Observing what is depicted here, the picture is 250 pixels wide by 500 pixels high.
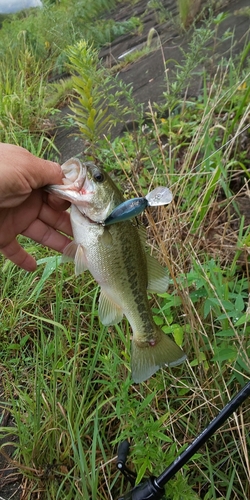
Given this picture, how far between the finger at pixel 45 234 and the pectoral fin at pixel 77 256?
1.44ft

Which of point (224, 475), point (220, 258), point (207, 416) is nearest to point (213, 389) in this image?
point (207, 416)

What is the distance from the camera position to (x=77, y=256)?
147 centimetres

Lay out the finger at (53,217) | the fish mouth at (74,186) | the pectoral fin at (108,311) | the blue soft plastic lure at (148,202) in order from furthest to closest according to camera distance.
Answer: the finger at (53,217) < the pectoral fin at (108,311) < the fish mouth at (74,186) < the blue soft plastic lure at (148,202)

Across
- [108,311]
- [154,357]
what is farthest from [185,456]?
[108,311]

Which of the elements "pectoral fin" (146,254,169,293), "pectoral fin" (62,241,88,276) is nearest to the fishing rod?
"pectoral fin" (146,254,169,293)

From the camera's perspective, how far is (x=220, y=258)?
210cm

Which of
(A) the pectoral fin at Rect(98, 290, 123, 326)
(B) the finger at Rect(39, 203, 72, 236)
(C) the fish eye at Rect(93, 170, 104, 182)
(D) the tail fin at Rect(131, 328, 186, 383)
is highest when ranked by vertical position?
(C) the fish eye at Rect(93, 170, 104, 182)

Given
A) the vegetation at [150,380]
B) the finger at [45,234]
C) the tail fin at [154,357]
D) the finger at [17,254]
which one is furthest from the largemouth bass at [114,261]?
the finger at [17,254]

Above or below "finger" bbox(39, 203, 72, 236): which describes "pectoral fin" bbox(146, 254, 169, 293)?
below

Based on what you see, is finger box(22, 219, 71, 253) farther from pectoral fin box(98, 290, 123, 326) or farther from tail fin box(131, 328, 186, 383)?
tail fin box(131, 328, 186, 383)

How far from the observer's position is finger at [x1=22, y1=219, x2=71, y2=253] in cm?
191

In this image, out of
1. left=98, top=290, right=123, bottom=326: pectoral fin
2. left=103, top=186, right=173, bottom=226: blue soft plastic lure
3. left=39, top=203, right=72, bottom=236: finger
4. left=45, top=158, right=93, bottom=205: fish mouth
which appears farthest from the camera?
left=39, top=203, right=72, bottom=236: finger

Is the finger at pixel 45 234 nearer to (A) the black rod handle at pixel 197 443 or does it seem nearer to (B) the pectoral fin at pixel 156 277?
(B) the pectoral fin at pixel 156 277

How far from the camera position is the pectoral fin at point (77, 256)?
1473 millimetres
